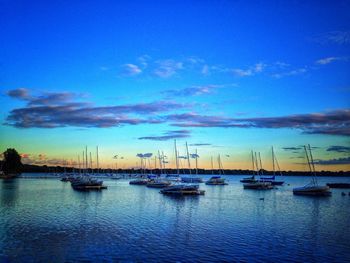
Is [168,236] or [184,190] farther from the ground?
[184,190]

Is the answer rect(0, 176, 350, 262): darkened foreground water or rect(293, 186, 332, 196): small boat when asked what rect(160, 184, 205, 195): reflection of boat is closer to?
rect(293, 186, 332, 196): small boat

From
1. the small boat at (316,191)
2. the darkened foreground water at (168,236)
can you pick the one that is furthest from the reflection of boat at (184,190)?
the darkened foreground water at (168,236)

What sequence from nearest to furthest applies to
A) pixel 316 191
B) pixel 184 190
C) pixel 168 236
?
1. pixel 168 236
2. pixel 184 190
3. pixel 316 191

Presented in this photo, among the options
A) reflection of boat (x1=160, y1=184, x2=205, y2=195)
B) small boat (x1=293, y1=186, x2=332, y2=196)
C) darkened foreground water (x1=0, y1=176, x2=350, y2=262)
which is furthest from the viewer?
small boat (x1=293, y1=186, x2=332, y2=196)

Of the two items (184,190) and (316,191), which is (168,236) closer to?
(184,190)

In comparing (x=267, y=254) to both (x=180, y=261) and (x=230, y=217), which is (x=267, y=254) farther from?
(x=230, y=217)

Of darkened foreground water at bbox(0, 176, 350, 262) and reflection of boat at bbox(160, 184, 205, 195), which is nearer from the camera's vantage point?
darkened foreground water at bbox(0, 176, 350, 262)

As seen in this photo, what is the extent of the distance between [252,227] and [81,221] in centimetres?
2082

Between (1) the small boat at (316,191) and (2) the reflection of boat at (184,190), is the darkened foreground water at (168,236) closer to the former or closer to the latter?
(2) the reflection of boat at (184,190)

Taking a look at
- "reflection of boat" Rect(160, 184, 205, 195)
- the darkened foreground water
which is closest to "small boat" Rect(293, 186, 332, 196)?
"reflection of boat" Rect(160, 184, 205, 195)

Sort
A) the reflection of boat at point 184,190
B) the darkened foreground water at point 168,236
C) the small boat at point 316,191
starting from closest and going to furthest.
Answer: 1. the darkened foreground water at point 168,236
2. the reflection of boat at point 184,190
3. the small boat at point 316,191

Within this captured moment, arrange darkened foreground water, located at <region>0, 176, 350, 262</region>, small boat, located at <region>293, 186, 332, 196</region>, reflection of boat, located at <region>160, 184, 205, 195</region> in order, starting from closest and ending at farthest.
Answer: darkened foreground water, located at <region>0, 176, 350, 262</region> < reflection of boat, located at <region>160, 184, 205, 195</region> < small boat, located at <region>293, 186, 332, 196</region>

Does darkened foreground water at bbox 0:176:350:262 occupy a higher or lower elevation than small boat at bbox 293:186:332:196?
higher

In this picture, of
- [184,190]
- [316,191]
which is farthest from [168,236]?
[316,191]
